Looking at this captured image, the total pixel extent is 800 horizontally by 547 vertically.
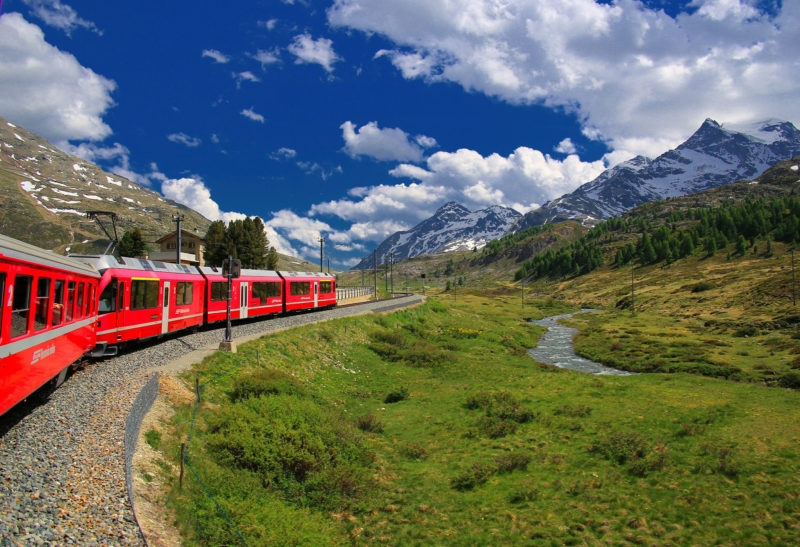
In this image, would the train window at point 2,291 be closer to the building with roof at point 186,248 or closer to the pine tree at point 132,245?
the pine tree at point 132,245

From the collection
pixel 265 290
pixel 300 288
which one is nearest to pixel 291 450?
pixel 265 290

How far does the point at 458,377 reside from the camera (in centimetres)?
3306

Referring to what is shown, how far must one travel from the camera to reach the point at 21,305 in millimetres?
9805

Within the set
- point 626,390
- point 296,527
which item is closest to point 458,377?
point 626,390

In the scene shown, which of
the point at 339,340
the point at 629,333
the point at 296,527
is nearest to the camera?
the point at 296,527

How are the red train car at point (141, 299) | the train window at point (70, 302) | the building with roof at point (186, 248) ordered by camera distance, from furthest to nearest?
the building with roof at point (186, 248) → the red train car at point (141, 299) → the train window at point (70, 302)

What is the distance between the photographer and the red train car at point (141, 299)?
19000 millimetres

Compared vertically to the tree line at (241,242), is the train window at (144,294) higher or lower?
lower

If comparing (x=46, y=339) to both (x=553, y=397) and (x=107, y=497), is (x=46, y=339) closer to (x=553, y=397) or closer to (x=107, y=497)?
(x=107, y=497)

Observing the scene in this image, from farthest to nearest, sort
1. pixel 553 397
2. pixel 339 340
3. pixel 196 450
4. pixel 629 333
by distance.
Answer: pixel 629 333, pixel 339 340, pixel 553 397, pixel 196 450

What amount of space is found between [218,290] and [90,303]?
13409mm

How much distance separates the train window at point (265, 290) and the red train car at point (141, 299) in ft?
25.0

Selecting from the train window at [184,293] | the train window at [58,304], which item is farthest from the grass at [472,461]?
the train window at [184,293]

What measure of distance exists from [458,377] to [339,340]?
373 inches
